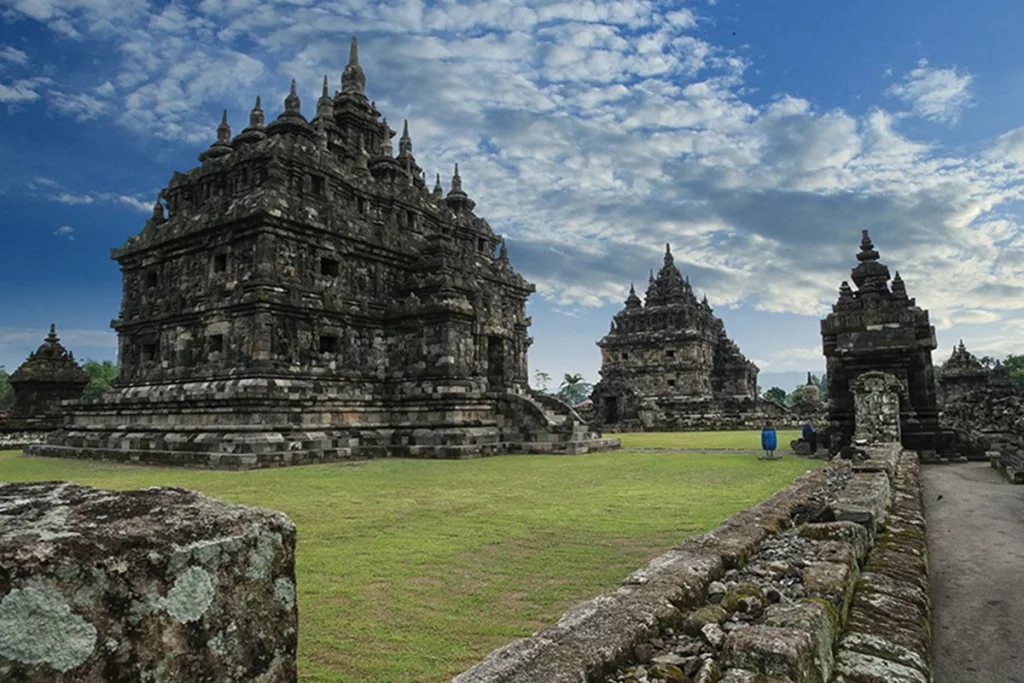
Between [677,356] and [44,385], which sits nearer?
[44,385]

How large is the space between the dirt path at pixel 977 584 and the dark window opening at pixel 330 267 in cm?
1707

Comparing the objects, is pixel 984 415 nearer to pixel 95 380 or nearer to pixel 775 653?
pixel 775 653

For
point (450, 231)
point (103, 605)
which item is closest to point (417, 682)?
point (103, 605)

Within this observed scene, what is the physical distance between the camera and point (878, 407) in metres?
14.0

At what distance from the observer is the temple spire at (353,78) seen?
27406mm

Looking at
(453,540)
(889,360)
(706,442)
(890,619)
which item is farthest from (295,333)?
(890,619)

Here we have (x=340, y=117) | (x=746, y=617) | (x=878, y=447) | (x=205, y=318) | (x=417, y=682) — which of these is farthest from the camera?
(x=340, y=117)

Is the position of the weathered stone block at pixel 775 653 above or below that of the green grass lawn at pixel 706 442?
above

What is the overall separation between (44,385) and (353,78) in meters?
19.0

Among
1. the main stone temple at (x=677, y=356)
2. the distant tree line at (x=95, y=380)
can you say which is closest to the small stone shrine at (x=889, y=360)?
the main stone temple at (x=677, y=356)

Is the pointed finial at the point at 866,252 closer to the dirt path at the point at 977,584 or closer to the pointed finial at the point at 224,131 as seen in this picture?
the dirt path at the point at 977,584

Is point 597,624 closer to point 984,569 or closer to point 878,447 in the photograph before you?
point 984,569

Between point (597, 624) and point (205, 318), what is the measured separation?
1926cm

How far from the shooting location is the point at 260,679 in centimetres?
159
